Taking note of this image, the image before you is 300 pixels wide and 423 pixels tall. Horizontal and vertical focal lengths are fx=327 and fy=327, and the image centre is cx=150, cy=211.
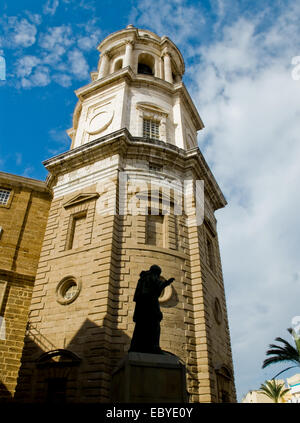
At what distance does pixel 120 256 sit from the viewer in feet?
51.9

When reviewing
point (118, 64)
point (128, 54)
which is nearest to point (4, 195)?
point (128, 54)

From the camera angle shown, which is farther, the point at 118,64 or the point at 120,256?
the point at 118,64

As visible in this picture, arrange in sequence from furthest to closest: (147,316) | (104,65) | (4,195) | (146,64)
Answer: (146,64) < (104,65) < (4,195) < (147,316)

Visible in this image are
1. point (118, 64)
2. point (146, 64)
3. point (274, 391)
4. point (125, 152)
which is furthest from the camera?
point (274, 391)

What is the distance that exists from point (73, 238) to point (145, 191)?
15.5 feet

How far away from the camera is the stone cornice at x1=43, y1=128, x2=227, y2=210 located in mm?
19156

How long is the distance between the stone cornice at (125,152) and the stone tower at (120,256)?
0.21ft

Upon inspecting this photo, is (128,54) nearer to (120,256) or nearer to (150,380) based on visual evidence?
(120,256)

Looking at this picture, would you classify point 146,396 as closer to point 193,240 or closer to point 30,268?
point 193,240

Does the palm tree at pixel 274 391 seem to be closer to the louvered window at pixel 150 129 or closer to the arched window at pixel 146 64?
the louvered window at pixel 150 129

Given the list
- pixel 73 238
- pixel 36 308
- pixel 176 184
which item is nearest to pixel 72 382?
pixel 36 308

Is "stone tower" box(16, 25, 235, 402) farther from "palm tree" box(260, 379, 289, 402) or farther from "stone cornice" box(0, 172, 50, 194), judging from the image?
"palm tree" box(260, 379, 289, 402)

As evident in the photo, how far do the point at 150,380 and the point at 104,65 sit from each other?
28331mm

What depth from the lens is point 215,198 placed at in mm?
22797
